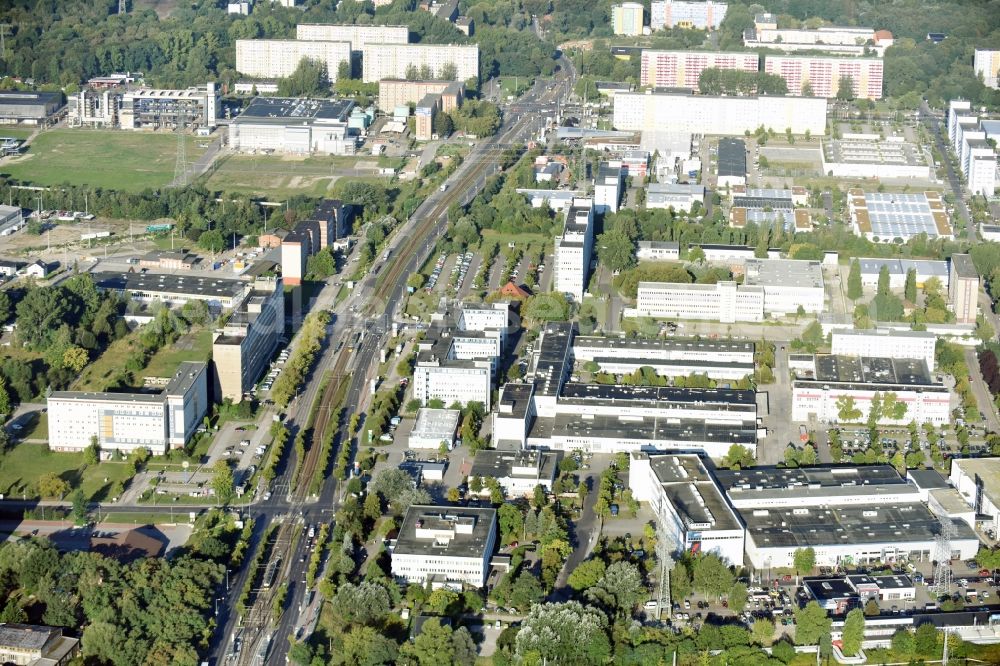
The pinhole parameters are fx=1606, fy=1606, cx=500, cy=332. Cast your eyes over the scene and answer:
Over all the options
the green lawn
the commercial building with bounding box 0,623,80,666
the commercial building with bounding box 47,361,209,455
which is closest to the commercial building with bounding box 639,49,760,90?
the green lawn

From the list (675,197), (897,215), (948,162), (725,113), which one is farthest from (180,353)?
(948,162)

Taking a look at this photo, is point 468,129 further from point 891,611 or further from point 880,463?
point 891,611

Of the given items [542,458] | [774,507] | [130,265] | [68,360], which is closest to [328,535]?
[542,458]

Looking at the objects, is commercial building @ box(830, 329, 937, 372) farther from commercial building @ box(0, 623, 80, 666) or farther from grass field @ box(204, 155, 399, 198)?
grass field @ box(204, 155, 399, 198)

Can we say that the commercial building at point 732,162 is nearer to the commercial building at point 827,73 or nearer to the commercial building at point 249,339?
the commercial building at point 827,73

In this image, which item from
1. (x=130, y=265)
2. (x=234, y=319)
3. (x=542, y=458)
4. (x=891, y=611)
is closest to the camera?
(x=891, y=611)
